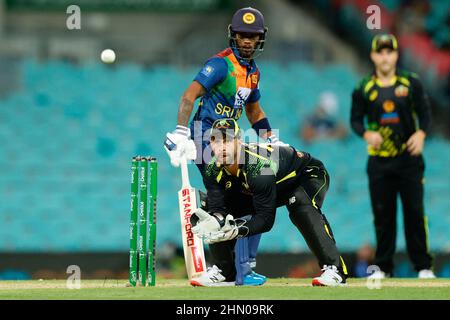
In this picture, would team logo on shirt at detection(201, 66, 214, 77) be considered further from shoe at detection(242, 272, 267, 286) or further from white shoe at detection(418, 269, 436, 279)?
white shoe at detection(418, 269, 436, 279)

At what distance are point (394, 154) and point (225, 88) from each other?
6.64 ft

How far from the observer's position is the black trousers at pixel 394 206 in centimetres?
785

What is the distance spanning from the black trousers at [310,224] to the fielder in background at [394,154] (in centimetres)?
166

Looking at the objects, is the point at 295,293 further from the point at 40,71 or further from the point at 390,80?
the point at 40,71

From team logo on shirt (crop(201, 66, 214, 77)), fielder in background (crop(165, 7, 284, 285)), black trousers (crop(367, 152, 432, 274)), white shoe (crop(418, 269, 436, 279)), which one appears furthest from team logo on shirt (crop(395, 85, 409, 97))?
team logo on shirt (crop(201, 66, 214, 77))

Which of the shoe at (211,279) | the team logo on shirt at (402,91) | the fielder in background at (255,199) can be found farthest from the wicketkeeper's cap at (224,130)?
the team logo on shirt at (402,91)

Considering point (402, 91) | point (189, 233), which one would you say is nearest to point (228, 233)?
point (189, 233)

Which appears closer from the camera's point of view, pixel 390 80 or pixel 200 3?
pixel 390 80

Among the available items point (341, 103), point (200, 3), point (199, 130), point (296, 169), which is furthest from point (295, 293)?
point (200, 3)

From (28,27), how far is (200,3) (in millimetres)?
2723

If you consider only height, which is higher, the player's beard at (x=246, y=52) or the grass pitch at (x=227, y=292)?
the player's beard at (x=246, y=52)

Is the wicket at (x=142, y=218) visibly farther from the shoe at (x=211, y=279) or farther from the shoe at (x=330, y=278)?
the shoe at (x=330, y=278)

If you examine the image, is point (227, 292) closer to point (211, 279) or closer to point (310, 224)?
point (211, 279)

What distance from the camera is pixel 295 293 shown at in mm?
5555
